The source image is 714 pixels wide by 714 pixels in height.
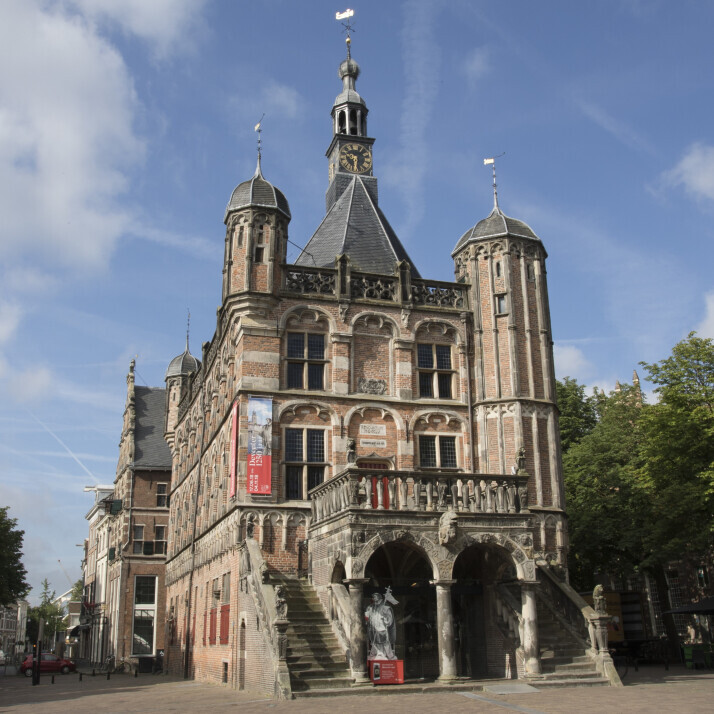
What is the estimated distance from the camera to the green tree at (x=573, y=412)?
140 ft

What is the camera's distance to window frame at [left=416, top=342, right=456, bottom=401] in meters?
27.0

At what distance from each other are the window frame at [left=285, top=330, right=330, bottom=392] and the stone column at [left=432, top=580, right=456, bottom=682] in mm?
8379

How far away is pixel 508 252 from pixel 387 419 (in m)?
7.22

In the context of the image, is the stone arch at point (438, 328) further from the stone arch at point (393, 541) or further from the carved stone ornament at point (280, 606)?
the carved stone ornament at point (280, 606)

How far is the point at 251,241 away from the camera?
2609 cm

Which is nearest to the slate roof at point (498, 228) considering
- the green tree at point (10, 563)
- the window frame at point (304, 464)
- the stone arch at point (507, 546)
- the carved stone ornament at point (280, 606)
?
the window frame at point (304, 464)

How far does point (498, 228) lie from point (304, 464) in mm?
10676

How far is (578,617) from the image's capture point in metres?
22.1

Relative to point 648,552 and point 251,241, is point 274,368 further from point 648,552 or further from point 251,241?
point 648,552

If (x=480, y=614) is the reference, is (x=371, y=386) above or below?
above

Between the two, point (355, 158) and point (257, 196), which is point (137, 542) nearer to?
point (355, 158)

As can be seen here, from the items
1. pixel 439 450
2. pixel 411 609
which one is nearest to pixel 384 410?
pixel 439 450

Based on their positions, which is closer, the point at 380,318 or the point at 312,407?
the point at 312,407

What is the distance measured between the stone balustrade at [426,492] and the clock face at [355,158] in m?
17.3
